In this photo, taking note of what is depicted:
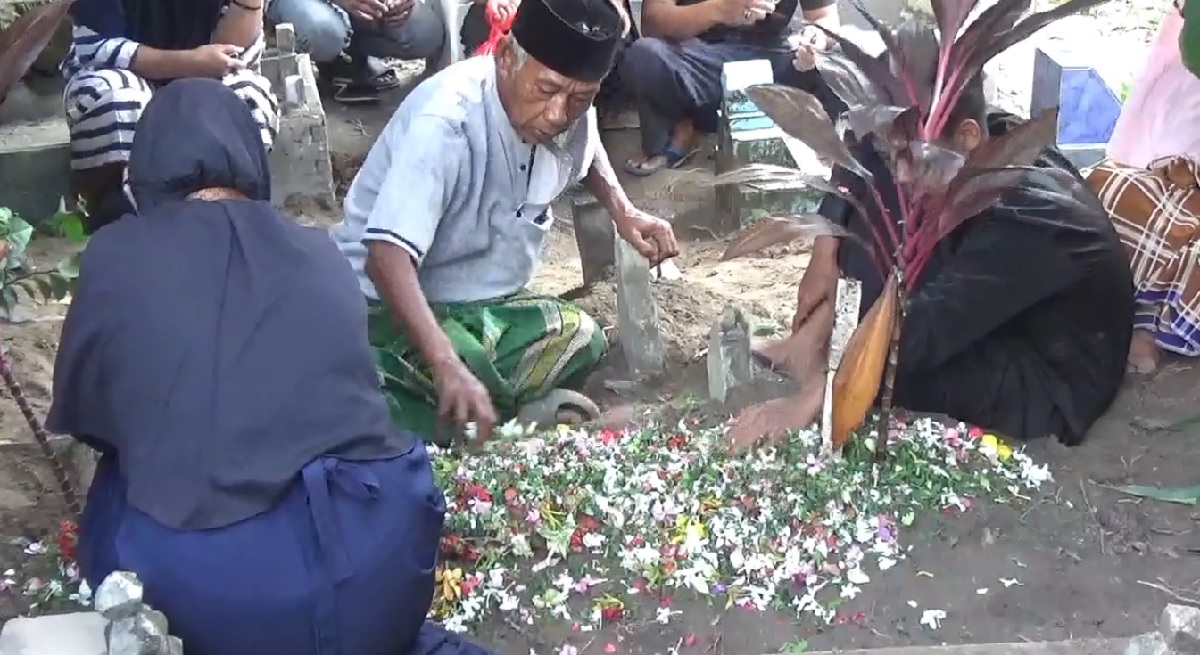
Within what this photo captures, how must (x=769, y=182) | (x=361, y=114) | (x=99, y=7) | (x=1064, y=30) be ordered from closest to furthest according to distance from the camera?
(x=769, y=182) → (x=99, y=7) → (x=361, y=114) → (x=1064, y=30)

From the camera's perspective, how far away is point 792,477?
Result: 105 inches

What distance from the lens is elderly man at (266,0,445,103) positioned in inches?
218

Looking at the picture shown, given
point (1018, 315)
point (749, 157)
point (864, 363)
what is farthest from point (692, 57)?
point (864, 363)

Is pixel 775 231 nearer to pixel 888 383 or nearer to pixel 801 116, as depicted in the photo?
pixel 801 116

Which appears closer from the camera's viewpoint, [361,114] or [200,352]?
[200,352]

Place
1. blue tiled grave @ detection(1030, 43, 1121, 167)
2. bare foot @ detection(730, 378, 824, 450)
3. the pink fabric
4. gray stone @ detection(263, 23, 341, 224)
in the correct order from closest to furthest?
bare foot @ detection(730, 378, 824, 450) < the pink fabric < blue tiled grave @ detection(1030, 43, 1121, 167) < gray stone @ detection(263, 23, 341, 224)

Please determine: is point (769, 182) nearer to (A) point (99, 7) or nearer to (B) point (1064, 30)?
(A) point (99, 7)

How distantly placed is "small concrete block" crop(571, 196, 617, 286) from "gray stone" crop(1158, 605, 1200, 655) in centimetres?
261

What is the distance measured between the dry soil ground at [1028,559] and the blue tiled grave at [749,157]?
168cm

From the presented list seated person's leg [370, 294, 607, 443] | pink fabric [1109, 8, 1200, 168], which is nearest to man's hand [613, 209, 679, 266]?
seated person's leg [370, 294, 607, 443]

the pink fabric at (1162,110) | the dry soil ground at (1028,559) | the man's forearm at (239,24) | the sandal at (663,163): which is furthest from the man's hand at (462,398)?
the sandal at (663,163)

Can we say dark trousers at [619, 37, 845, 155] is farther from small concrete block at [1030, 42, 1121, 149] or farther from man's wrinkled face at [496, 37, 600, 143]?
man's wrinkled face at [496, 37, 600, 143]

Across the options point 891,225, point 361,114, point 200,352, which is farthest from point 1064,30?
point 200,352

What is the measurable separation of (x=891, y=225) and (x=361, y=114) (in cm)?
382
